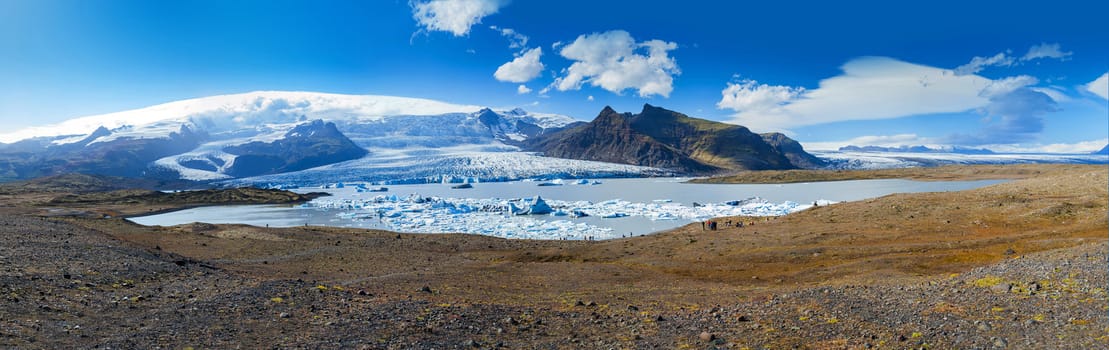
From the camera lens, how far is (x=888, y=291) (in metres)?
12.6

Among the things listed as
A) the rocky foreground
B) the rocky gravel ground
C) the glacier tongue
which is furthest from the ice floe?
the glacier tongue

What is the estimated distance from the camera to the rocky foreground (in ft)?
30.7

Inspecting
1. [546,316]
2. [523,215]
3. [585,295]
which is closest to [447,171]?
[523,215]

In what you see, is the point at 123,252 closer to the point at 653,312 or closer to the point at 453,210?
the point at 653,312

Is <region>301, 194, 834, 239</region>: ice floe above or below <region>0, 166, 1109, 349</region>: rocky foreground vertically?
below

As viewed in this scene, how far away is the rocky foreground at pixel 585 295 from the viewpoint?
9367 mm

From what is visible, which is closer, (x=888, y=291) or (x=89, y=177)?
(x=888, y=291)

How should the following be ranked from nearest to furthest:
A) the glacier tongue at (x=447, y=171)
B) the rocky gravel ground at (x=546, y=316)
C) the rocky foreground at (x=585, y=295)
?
1. the rocky gravel ground at (x=546, y=316)
2. the rocky foreground at (x=585, y=295)
3. the glacier tongue at (x=447, y=171)

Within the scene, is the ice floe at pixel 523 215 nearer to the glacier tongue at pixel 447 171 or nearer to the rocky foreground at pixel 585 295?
the rocky foreground at pixel 585 295

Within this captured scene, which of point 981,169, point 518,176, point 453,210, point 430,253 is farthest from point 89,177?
point 981,169

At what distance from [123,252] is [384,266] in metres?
8.65

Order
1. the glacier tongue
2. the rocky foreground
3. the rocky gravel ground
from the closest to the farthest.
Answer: the rocky gravel ground, the rocky foreground, the glacier tongue

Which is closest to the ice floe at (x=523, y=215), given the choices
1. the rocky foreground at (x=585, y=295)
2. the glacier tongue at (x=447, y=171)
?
the rocky foreground at (x=585, y=295)

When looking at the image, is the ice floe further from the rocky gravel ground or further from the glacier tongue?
the glacier tongue
